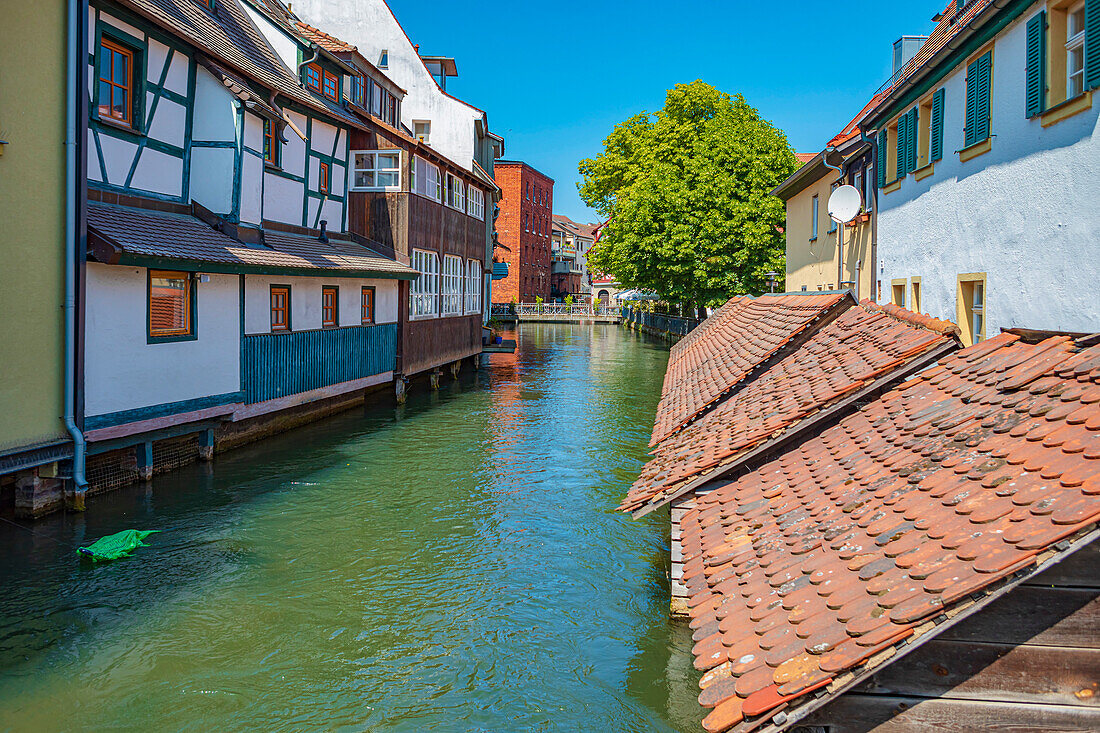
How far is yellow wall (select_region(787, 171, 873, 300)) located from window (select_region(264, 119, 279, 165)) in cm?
1246

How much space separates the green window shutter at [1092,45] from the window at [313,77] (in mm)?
17445

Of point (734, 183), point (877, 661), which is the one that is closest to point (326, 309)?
point (877, 661)

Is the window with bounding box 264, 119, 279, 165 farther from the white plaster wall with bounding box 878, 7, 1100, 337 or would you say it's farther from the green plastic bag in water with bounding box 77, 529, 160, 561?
the white plaster wall with bounding box 878, 7, 1100, 337

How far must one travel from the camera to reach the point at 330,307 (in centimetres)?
1872

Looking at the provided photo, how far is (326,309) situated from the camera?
1845 cm

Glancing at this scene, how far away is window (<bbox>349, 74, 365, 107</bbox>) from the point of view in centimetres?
2462

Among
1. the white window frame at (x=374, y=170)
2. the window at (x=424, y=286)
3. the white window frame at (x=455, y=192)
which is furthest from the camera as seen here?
the white window frame at (x=455, y=192)

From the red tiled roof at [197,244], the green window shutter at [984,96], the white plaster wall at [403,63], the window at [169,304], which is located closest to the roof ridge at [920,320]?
the green window shutter at [984,96]

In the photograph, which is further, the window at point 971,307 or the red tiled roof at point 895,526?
the window at point 971,307

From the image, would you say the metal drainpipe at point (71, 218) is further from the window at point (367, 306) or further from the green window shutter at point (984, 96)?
the green window shutter at point (984, 96)

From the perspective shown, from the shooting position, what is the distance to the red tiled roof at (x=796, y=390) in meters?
6.23

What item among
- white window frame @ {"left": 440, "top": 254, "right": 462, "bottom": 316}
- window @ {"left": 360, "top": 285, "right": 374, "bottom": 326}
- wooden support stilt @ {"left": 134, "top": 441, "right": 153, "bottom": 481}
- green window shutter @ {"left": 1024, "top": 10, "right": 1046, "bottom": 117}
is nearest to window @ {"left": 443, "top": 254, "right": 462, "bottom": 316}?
white window frame @ {"left": 440, "top": 254, "right": 462, "bottom": 316}

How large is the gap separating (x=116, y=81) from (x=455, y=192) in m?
15.1

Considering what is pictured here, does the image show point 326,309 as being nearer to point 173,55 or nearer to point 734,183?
point 173,55
